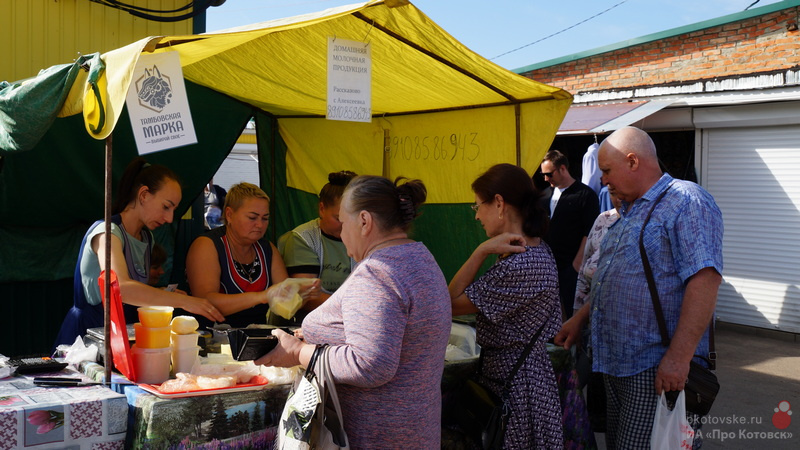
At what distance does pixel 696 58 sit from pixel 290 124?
6228 millimetres

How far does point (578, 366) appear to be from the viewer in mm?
3465

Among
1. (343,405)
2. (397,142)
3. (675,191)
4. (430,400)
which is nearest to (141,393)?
(343,405)

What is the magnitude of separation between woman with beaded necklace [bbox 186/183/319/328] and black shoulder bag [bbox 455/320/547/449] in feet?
3.43

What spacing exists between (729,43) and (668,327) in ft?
24.5

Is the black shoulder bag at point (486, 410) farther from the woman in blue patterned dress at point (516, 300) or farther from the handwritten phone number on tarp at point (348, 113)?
the handwritten phone number on tarp at point (348, 113)

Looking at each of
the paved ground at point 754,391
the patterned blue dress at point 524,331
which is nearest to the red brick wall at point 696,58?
the paved ground at point 754,391

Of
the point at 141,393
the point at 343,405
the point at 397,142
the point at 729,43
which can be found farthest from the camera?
the point at 729,43

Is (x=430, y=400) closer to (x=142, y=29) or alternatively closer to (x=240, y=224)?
(x=240, y=224)

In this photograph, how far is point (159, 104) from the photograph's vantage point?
2.61 meters

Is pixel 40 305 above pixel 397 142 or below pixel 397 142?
below

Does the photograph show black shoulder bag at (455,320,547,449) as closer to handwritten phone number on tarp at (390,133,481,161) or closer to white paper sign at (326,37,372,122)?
white paper sign at (326,37,372,122)

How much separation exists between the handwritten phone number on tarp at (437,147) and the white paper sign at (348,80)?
57.0 inches

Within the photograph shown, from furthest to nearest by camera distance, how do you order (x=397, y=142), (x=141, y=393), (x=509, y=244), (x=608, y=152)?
(x=397, y=142) < (x=608, y=152) < (x=509, y=244) < (x=141, y=393)

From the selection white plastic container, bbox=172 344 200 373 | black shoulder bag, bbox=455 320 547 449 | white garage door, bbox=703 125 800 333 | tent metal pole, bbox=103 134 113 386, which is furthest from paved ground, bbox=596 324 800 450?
tent metal pole, bbox=103 134 113 386
